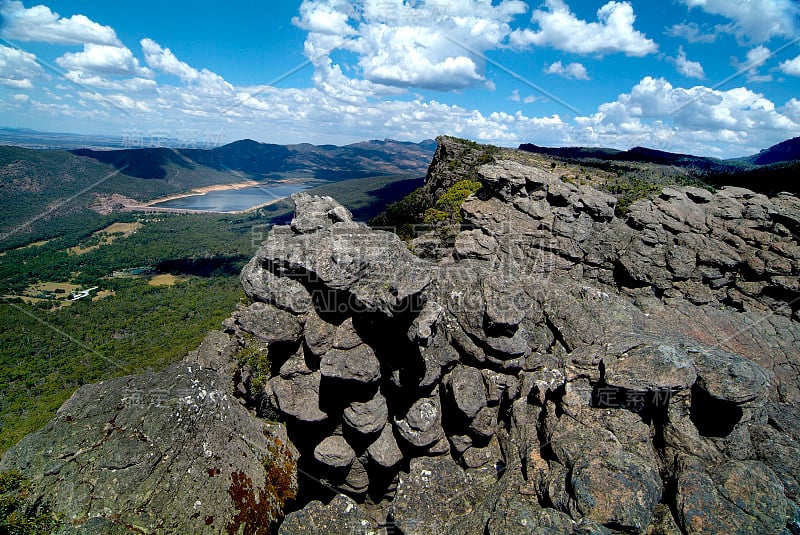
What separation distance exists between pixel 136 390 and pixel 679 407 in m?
17.4

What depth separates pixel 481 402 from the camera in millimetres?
13227

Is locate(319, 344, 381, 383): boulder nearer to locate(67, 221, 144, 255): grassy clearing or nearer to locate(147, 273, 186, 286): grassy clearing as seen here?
locate(147, 273, 186, 286): grassy clearing

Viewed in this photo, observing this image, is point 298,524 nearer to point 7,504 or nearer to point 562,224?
point 7,504

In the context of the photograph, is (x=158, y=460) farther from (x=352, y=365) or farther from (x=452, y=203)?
(x=452, y=203)

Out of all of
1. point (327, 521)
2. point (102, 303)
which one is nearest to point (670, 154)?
point (327, 521)

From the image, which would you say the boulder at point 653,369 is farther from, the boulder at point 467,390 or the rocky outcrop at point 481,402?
the boulder at point 467,390

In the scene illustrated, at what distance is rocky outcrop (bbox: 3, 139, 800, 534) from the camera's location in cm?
962

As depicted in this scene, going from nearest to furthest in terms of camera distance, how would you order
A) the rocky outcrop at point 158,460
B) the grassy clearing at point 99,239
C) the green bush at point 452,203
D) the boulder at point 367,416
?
the rocky outcrop at point 158,460
the boulder at point 367,416
the green bush at point 452,203
the grassy clearing at point 99,239

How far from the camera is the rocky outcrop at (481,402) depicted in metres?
9.62

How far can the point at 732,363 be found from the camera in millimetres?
12094

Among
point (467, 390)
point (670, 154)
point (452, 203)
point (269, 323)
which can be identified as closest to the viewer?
point (269, 323)

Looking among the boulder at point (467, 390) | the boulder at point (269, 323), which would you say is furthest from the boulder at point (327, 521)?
the boulder at point (269, 323)

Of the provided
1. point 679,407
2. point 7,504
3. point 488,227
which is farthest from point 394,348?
point 488,227

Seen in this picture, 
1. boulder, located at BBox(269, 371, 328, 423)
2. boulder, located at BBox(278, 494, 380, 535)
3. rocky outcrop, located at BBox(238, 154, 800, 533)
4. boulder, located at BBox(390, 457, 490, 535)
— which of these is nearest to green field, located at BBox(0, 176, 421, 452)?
boulder, located at BBox(269, 371, 328, 423)
